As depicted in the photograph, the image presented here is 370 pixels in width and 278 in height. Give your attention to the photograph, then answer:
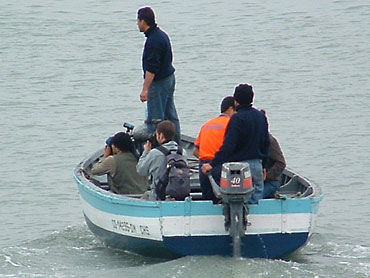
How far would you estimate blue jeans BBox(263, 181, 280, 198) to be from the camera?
11.2 metres

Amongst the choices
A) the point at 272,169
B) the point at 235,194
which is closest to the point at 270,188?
the point at 272,169

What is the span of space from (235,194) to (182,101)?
11712mm

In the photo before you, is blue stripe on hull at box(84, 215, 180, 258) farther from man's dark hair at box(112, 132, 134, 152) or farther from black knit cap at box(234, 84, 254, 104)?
black knit cap at box(234, 84, 254, 104)

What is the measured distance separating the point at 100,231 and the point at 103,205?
2.06 feet

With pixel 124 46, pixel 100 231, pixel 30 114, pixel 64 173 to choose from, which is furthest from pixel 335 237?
pixel 124 46

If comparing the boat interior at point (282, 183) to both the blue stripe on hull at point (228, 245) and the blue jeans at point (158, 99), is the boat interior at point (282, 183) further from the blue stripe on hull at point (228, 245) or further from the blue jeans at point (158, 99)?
the blue jeans at point (158, 99)

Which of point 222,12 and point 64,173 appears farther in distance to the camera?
point 222,12

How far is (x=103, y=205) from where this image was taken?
38.0 ft

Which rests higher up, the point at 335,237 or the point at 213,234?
the point at 213,234

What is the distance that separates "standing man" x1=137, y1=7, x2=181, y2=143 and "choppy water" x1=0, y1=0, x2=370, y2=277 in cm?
159

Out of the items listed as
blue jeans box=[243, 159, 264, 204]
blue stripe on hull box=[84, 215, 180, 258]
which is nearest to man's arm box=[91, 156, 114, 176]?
blue stripe on hull box=[84, 215, 180, 258]

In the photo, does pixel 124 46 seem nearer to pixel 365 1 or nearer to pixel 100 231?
pixel 365 1

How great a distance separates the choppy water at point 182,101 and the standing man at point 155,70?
1.59 m

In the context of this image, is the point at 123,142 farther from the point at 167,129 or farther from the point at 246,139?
the point at 246,139
